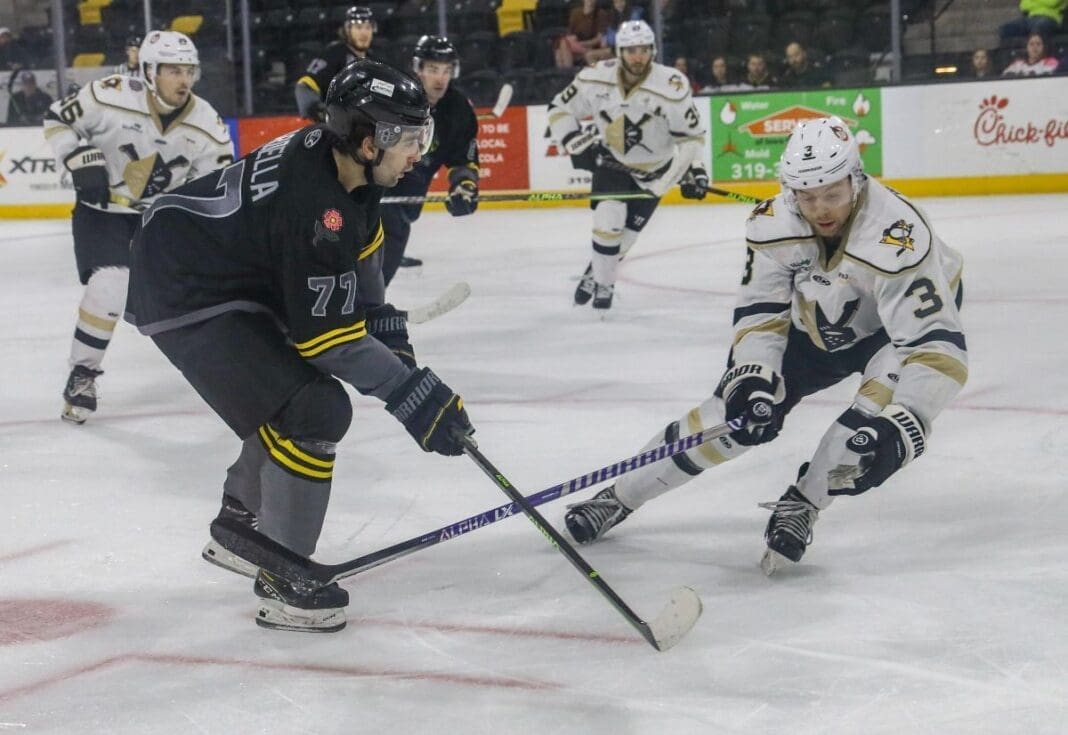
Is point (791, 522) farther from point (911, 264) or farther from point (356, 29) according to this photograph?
point (356, 29)

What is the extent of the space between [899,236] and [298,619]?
1261 mm

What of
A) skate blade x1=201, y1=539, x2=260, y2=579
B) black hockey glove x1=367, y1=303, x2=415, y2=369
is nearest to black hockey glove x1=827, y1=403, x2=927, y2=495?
black hockey glove x1=367, y1=303, x2=415, y2=369

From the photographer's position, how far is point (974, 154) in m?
9.46

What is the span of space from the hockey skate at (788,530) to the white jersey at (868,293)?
26cm

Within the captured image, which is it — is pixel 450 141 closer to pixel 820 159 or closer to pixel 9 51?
pixel 820 159

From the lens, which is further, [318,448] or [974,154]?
[974,154]

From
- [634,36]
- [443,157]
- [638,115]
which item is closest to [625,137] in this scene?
[638,115]

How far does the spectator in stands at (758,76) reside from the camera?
10023 mm

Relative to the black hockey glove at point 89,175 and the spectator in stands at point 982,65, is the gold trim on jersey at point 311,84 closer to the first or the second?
the black hockey glove at point 89,175

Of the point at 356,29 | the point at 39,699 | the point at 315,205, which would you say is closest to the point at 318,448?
the point at 315,205

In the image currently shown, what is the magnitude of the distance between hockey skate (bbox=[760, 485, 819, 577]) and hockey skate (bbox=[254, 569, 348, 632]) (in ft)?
2.60

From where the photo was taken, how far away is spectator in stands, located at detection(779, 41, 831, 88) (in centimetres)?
992

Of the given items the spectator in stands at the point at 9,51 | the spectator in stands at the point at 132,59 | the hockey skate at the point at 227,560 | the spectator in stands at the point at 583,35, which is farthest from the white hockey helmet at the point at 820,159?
the spectator in stands at the point at 9,51

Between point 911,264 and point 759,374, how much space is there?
1.11 feet
